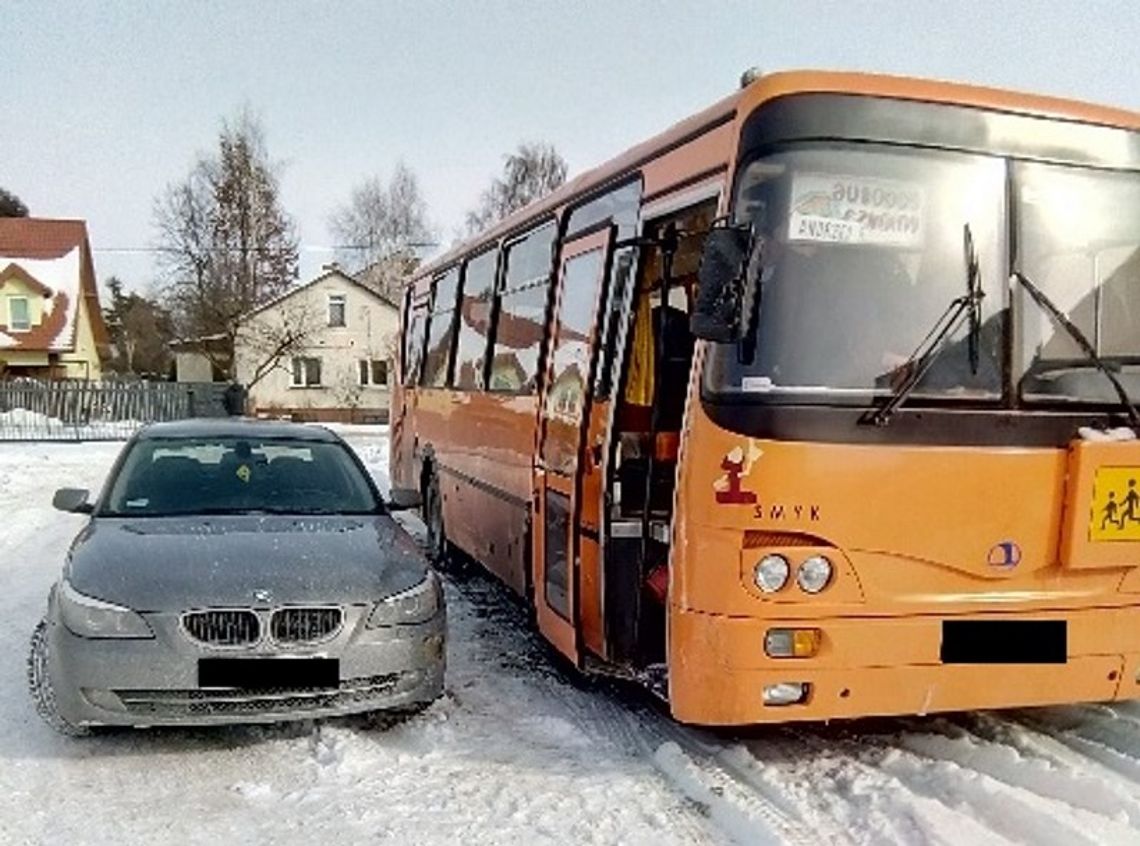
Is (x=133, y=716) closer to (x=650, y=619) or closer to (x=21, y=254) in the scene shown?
(x=650, y=619)

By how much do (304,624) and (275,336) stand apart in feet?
151

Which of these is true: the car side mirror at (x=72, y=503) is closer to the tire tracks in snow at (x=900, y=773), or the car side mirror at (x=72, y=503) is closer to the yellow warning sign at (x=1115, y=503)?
the tire tracks in snow at (x=900, y=773)

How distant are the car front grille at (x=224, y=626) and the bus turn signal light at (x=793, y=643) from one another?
235 centimetres

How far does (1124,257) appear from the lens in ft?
15.7

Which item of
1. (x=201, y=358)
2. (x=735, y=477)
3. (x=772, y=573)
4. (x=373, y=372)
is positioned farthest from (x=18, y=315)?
(x=772, y=573)

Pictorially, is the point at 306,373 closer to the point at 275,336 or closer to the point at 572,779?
the point at 275,336

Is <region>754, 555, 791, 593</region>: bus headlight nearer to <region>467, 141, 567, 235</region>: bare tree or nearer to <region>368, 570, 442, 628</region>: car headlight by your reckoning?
<region>368, 570, 442, 628</region>: car headlight

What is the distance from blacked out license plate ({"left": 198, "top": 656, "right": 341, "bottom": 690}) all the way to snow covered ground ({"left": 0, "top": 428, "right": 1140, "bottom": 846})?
0.36m

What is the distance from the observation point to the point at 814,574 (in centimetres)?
442

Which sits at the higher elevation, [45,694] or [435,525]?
[435,525]

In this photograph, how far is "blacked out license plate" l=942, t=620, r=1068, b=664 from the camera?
4.53m

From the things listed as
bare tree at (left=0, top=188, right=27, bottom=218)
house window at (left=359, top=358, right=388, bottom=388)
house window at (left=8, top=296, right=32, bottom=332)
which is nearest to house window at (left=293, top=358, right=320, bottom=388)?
house window at (left=359, top=358, right=388, bottom=388)

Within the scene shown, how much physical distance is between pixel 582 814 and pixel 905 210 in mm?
2818

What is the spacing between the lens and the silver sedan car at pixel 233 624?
494cm
